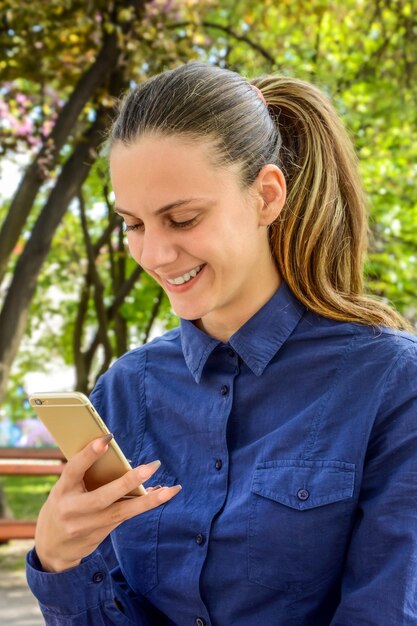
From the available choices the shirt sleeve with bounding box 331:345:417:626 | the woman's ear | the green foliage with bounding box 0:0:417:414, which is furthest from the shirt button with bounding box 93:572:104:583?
the green foliage with bounding box 0:0:417:414

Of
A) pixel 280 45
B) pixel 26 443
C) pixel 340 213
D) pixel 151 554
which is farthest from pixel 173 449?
pixel 26 443

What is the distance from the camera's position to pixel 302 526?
1678 millimetres

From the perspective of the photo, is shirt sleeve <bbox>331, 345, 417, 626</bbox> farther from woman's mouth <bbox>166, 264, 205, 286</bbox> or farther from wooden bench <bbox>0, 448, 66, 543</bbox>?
wooden bench <bbox>0, 448, 66, 543</bbox>

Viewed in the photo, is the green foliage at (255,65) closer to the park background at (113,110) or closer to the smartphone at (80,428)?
the park background at (113,110)

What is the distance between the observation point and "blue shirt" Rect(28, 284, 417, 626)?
166 cm

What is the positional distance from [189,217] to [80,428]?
0.40 m

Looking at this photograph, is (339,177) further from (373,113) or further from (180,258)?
(373,113)

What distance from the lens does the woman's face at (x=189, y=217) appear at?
5.66ft

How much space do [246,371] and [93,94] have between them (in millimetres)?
3802

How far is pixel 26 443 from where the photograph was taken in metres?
10.3

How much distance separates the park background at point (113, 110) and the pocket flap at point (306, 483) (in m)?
2.50

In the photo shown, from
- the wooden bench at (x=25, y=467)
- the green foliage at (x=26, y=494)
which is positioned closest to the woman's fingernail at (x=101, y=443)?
the wooden bench at (x=25, y=467)

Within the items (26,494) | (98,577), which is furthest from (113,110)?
(26,494)

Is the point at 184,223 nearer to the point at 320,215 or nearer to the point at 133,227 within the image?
the point at 133,227
